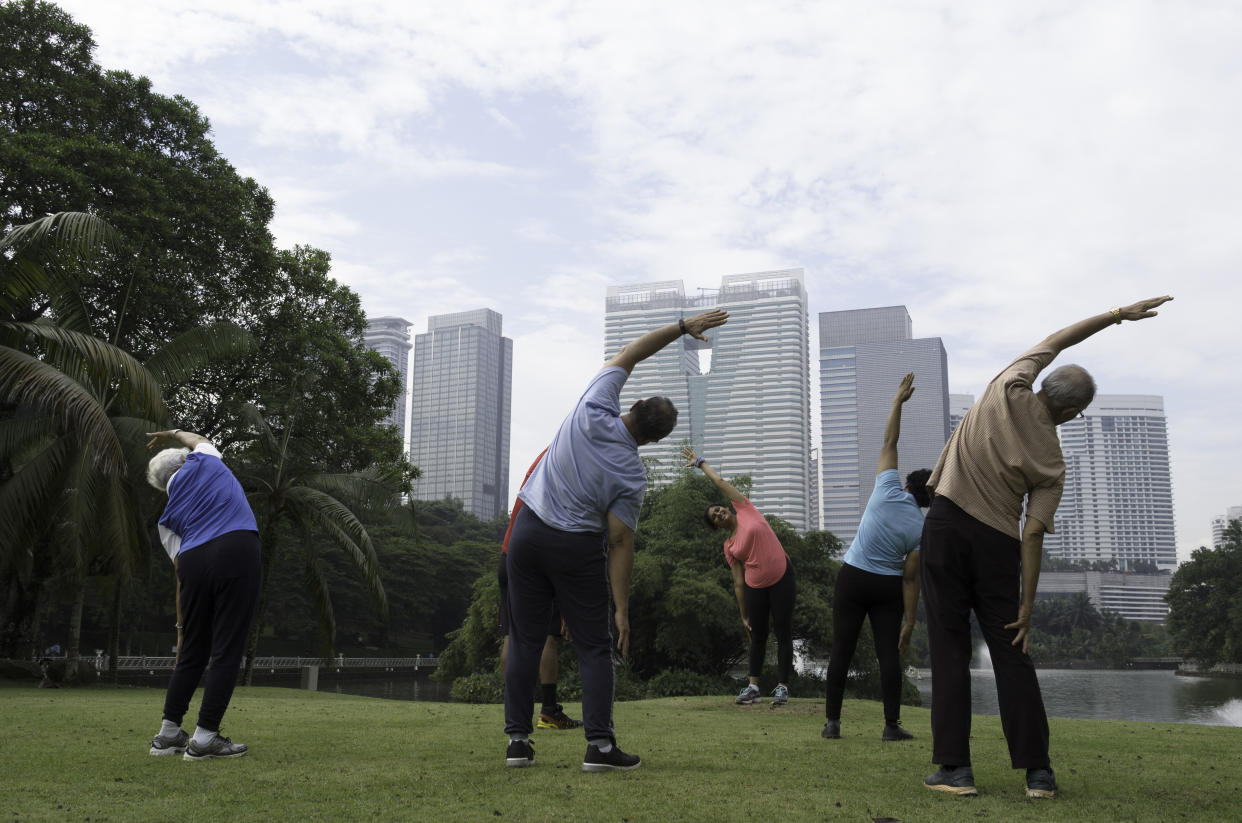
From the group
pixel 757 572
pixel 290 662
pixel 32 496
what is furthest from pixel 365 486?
pixel 290 662

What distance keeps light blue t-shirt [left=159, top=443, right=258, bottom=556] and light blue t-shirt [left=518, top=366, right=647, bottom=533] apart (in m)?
1.60

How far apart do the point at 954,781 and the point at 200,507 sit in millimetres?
3904

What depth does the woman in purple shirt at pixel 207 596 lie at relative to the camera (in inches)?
175

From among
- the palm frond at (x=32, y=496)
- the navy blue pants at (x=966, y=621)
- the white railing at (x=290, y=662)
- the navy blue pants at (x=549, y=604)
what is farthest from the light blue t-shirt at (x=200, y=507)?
the white railing at (x=290, y=662)

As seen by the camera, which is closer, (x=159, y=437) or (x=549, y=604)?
(x=549, y=604)

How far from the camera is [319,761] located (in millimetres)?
4320

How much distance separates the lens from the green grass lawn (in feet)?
10.2

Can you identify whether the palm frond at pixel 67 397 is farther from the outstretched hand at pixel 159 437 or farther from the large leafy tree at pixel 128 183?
the large leafy tree at pixel 128 183

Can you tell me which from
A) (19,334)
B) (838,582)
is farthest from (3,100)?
(838,582)

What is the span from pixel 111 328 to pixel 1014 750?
2023 centimetres

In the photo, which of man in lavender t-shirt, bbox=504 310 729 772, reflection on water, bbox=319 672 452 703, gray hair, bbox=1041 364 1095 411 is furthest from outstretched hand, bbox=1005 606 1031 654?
reflection on water, bbox=319 672 452 703

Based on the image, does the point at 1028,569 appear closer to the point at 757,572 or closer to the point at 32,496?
the point at 757,572

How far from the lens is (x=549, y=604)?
4.41m

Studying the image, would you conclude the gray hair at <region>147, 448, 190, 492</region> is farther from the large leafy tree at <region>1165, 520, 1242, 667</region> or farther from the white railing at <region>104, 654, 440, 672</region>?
the large leafy tree at <region>1165, 520, 1242, 667</region>
